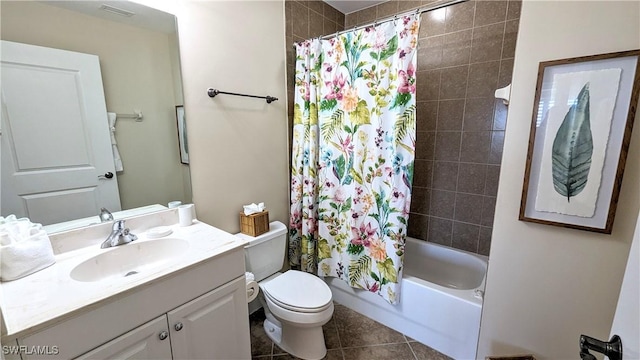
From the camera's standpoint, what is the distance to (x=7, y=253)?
917 mm

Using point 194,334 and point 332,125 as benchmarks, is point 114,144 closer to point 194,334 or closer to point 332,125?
point 194,334

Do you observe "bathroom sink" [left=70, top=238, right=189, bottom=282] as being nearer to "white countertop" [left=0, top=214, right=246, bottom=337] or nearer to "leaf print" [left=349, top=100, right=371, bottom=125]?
"white countertop" [left=0, top=214, right=246, bottom=337]

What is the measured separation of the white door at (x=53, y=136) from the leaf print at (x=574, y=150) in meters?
2.01

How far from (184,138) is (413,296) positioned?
173 centimetres

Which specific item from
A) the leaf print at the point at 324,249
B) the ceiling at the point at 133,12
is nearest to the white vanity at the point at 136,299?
the leaf print at the point at 324,249

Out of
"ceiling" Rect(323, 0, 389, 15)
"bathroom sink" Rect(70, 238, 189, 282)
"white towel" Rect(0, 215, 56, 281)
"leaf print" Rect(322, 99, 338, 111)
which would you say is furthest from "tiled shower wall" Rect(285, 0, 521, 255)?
"white towel" Rect(0, 215, 56, 281)

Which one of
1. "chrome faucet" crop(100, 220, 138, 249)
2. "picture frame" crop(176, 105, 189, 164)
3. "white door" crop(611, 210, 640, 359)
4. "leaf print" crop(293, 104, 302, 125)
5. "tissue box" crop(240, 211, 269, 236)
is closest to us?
"white door" crop(611, 210, 640, 359)

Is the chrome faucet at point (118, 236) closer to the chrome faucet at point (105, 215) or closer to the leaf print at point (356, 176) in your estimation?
the chrome faucet at point (105, 215)

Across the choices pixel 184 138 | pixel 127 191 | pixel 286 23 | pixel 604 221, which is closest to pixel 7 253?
pixel 127 191

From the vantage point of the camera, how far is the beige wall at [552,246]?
0.99m

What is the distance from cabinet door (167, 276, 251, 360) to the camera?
1.08 m

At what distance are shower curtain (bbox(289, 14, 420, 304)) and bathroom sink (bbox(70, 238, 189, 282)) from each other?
3.28 ft

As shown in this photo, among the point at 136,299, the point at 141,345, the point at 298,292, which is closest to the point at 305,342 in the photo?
the point at 298,292

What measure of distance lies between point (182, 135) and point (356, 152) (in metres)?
1.06
